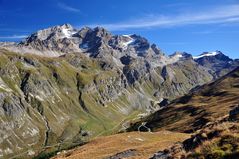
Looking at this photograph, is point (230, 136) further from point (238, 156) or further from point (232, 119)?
point (232, 119)

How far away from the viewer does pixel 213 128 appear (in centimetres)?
3316

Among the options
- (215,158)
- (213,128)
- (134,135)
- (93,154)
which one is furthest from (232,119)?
(134,135)

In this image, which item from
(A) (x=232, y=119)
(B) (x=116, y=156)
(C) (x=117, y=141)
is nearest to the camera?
(A) (x=232, y=119)

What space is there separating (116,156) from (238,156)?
114ft

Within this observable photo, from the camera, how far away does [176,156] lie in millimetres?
32562

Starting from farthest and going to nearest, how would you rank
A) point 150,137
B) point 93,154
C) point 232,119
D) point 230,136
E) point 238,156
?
point 150,137 < point 93,154 < point 232,119 < point 230,136 < point 238,156

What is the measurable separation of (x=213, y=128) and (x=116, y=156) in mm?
28590

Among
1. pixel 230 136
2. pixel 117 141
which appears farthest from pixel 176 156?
pixel 117 141

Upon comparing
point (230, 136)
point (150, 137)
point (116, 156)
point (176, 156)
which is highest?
point (230, 136)

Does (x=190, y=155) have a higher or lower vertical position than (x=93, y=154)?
higher

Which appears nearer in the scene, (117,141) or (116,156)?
(116,156)

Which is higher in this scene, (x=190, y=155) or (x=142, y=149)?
(x=190, y=155)

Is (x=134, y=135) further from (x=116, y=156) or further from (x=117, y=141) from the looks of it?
(x=116, y=156)

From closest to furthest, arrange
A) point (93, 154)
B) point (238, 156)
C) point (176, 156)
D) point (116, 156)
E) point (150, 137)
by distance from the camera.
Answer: point (238, 156) < point (176, 156) < point (116, 156) < point (93, 154) < point (150, 137)
